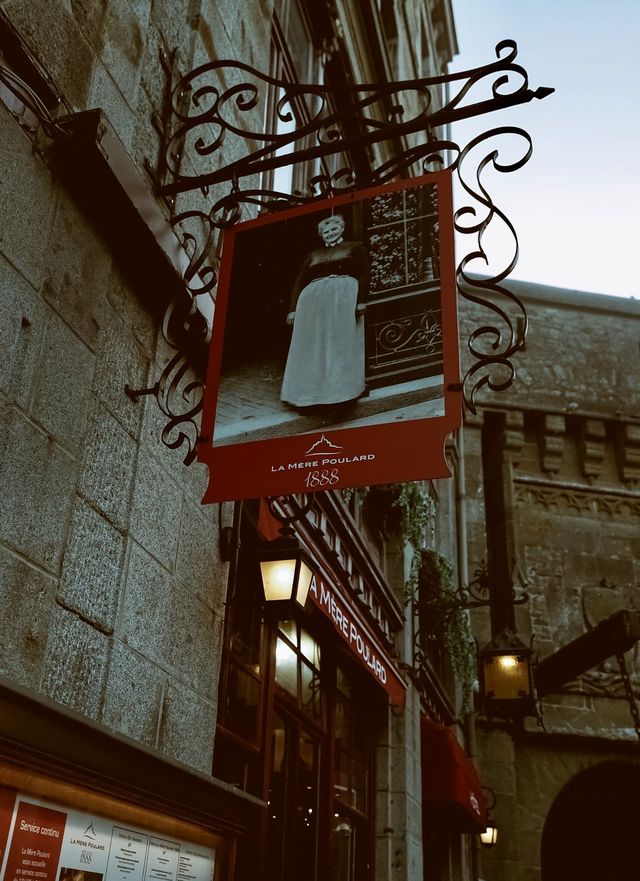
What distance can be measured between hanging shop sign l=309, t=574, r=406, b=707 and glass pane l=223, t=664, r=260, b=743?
60cm

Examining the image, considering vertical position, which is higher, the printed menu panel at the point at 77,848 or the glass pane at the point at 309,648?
the glass pane at the point at 309,648

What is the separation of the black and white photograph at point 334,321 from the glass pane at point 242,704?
80.2 inches

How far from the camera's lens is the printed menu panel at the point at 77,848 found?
7.30 ft

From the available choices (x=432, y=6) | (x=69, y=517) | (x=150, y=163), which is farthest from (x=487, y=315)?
(x=69, y=517)

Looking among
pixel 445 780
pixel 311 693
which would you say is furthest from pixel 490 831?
pixel 311 693

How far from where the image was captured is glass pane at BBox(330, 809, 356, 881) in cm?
654

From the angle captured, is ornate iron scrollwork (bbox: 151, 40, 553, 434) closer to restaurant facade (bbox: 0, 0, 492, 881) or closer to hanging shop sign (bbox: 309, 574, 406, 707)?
restaurant facade (bbox: 0, 0, 492, 881)

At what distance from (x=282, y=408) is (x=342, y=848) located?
482cm

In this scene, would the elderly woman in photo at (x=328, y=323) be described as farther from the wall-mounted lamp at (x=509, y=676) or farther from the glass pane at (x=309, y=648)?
the wall-mounted lamp at (x=509, y=676)

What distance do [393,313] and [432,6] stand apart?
17.9 m

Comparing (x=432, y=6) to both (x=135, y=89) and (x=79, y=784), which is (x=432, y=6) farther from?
(x=79, y=784)

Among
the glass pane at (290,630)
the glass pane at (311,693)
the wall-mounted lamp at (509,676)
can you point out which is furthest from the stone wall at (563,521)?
the glass pane at (290,630)

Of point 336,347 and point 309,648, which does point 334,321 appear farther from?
point 309,648

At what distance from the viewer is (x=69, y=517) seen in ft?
9.96
